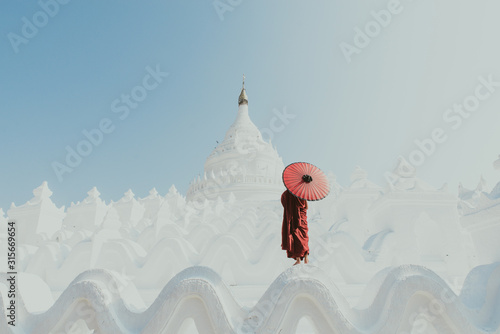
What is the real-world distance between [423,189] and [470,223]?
4.68 m

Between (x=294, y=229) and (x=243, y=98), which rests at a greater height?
(x=243, y=98)

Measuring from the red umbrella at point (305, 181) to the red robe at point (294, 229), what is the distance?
222 millimetres

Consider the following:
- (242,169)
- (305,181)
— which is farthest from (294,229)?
(242,169)

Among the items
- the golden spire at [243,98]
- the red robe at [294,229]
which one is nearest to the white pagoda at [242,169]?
the golden spire at [243,98]

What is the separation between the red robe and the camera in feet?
13.5

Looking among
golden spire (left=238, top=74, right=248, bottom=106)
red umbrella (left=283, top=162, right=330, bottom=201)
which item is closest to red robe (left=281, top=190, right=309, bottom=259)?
red umbrella (left=283, top=162, right=330, bottom=201)

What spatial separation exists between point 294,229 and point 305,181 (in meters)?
0.67

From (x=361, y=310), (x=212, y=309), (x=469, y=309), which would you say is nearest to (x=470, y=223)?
(x=469, y=309)

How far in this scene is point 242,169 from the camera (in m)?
23.8

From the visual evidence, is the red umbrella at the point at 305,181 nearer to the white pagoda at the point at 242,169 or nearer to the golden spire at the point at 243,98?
the white pagoda at the point at 242,169

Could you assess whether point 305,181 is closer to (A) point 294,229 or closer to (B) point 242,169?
(A) point 294,229

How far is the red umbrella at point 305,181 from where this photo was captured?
13.1 ft

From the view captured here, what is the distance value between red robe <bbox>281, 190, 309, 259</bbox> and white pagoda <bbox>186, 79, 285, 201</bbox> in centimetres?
1688

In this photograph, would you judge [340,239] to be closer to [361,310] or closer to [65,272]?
[361,310]
